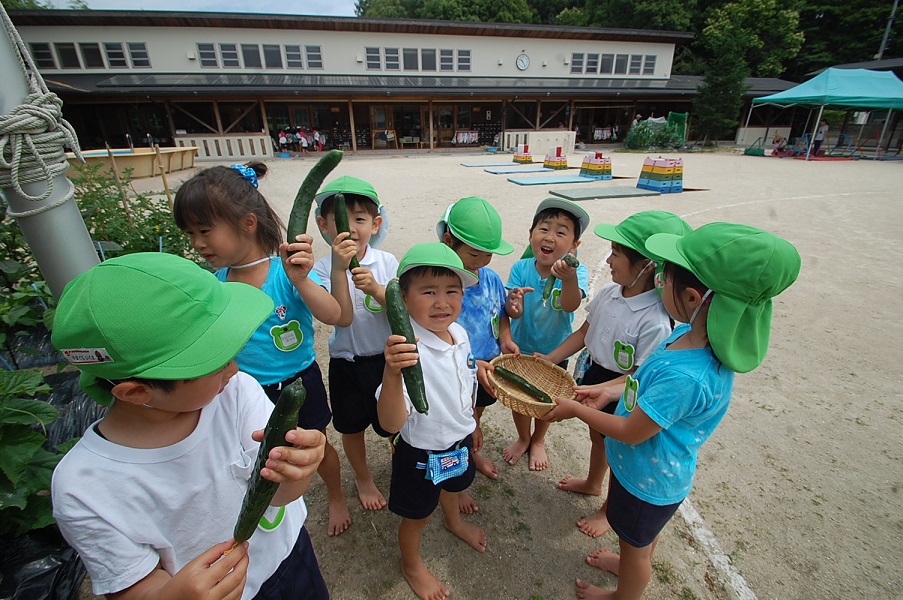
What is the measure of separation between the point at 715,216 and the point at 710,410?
32.9 ft

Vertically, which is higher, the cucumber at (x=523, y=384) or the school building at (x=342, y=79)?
the school building at (x=342, y=79)

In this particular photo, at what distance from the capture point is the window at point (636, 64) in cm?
3362

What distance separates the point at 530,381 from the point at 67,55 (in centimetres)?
3648

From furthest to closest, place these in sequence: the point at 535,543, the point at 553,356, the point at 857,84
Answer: the point at 857,84, the point at 553,356, the point at 535,543

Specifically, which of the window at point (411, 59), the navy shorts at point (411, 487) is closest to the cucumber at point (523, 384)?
the navy shorts at point (411, 487)

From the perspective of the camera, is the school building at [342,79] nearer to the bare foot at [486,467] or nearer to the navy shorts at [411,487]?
the bare foot at [486,467]

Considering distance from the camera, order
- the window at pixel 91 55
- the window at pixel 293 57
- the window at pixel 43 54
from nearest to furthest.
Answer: the window at pixel 43 54, the window at pixel 91 55, the window at pixel 293 57

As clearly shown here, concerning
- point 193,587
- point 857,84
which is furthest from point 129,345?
point 857,84

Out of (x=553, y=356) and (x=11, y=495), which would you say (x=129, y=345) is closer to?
(x=11, y=495)

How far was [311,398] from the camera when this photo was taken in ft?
Answer: 7.80

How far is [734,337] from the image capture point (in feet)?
5.39

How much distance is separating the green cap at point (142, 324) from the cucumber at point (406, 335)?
0.66 m

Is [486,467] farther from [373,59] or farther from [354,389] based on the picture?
[373,59]

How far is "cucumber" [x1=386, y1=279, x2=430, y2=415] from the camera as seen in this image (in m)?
1.69
